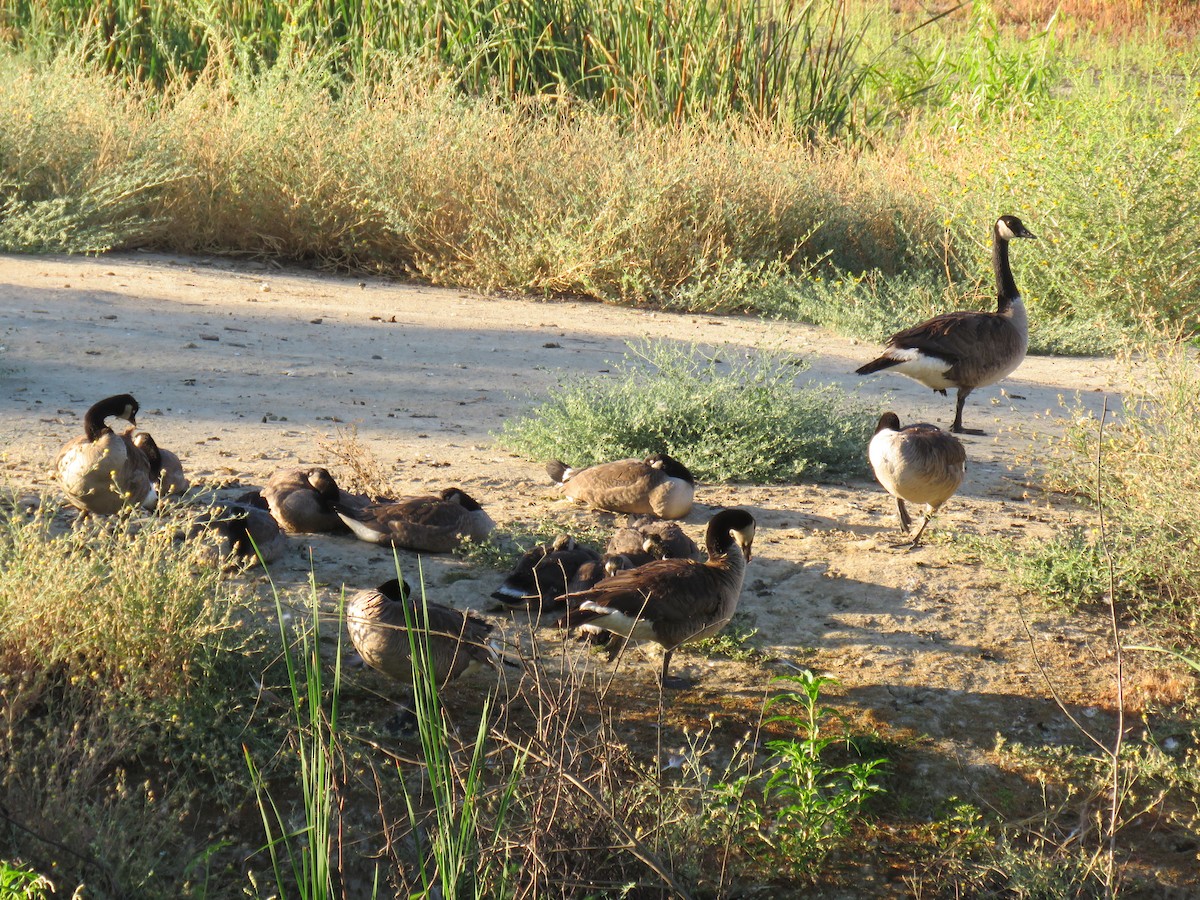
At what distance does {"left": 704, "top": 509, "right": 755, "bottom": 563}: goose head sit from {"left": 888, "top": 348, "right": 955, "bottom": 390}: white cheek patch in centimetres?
319

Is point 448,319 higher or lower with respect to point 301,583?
higher

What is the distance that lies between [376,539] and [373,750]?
1585 millimetres

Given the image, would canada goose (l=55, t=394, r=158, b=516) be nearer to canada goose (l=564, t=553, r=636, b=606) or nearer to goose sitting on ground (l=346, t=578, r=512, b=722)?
goose sitting on ground (l=346, t=578, r=512, b=722)

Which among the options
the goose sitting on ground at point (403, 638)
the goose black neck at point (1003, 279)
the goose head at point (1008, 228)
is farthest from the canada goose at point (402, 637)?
the goose head at point (1008, 228)

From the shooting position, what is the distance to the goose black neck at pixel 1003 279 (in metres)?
→ 8.43

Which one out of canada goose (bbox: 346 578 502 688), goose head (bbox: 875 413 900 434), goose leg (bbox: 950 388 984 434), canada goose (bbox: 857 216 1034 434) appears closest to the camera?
canada goose (bbox: 346 578 502 688)

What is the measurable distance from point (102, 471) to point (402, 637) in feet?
6.06

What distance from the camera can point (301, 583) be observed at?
548cm

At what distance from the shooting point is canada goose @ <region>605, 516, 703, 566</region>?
18.3 ft

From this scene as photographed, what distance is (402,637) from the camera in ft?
14.6

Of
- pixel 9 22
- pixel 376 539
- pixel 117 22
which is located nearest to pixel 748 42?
pixel 117 22

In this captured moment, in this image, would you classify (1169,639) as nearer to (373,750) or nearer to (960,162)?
(373,750)

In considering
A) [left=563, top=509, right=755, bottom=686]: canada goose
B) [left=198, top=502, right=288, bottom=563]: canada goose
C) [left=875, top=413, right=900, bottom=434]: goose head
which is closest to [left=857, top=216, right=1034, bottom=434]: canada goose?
[left=875, top=413, right=900, bottom=434]: goose head

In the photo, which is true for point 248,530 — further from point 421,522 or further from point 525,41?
point 525,41
